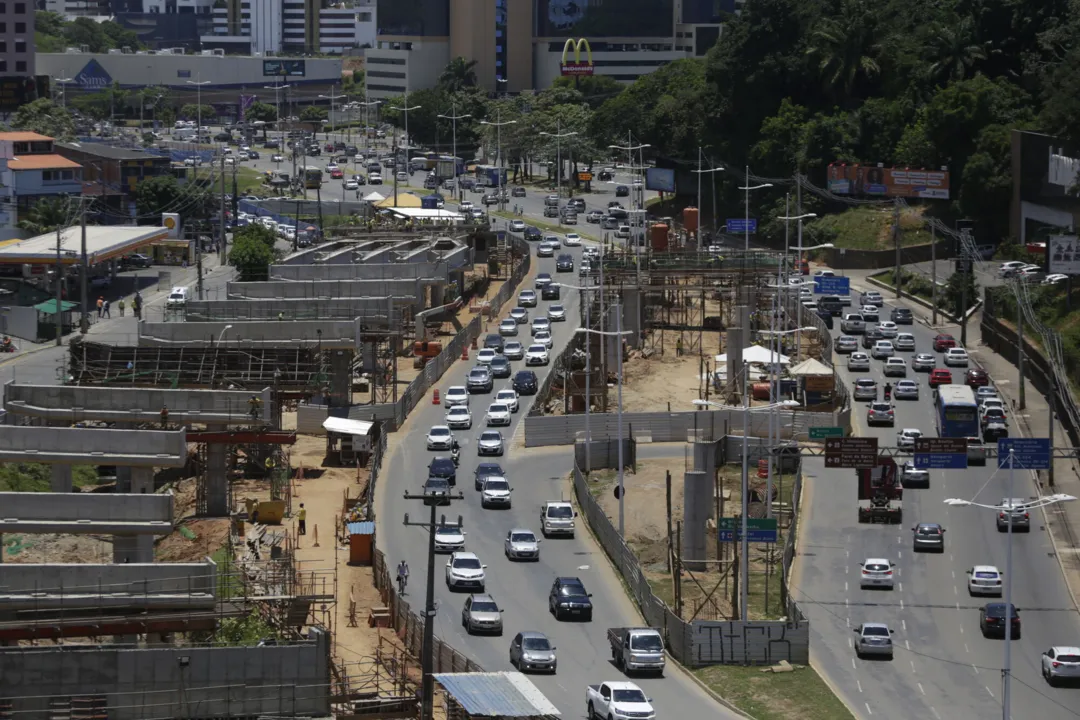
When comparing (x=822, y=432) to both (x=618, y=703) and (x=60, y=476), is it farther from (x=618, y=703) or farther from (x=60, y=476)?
(x=618, y=703)

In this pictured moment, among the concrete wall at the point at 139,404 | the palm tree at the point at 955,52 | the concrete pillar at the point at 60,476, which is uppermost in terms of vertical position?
the palm tree at the point at 955,52

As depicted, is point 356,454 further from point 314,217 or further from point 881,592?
point 314,217

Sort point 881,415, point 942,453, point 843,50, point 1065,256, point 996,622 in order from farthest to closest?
point 843,50 < point 1065,256 < point 881,415 < point 942,453 < point 996,622

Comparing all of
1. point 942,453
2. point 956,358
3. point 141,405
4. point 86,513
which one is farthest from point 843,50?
point 86,513

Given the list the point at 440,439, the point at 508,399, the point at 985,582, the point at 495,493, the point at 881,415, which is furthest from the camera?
the point at 508,399

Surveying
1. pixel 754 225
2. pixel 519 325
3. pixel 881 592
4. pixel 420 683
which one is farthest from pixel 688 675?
pixel 754 225

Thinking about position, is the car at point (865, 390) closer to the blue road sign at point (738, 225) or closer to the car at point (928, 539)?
the car at point (928, 539)

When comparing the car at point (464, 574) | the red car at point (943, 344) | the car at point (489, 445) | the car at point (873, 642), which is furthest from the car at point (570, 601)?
the red car at point (943, 344)
